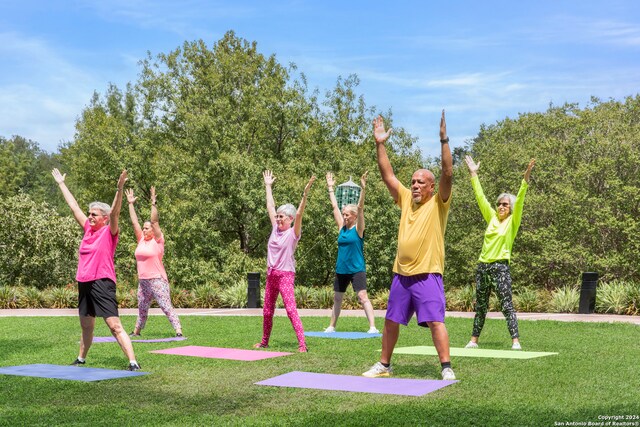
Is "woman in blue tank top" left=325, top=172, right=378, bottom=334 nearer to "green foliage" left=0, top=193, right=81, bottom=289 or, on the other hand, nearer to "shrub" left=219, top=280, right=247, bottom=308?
"shrub" left=219, top=280, right=247, bottom=308

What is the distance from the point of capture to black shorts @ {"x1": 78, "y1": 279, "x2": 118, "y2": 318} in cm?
825

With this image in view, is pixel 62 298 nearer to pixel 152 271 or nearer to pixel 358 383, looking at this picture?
pixel 152 271

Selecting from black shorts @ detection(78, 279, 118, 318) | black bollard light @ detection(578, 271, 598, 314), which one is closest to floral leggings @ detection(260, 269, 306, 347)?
black shorts @ detection(78, 279, 118, 318)

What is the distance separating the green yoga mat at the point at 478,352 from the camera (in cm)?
904

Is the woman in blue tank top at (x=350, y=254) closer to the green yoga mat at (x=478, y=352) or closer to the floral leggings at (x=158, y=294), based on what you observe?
the green yoga mat at (x=478, y=352)

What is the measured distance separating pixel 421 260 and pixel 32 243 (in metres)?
23.4

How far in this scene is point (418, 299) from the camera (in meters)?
7.29

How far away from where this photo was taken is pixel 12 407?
Answer: 645 cm

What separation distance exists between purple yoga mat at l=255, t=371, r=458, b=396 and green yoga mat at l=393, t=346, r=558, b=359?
78.0 inches

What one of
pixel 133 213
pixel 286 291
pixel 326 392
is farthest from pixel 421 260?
pixel 133 213

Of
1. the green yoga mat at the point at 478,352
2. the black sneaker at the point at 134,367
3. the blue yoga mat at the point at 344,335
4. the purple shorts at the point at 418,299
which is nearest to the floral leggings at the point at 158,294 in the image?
the blue yoga mat at the point at 344,335

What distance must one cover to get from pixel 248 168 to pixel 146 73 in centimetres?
1079

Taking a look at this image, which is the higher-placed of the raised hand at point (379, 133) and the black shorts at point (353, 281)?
the raised hand at point (379, 133)

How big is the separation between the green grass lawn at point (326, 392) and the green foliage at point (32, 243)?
1698 cm
